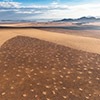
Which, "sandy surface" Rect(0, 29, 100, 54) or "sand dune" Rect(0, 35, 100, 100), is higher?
"sandy surface" Rect(0, 29, 100, 54)

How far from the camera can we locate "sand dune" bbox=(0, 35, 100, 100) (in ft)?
26.5

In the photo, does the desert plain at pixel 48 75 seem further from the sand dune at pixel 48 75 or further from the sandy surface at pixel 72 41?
the sandy surface at pixel 72 41

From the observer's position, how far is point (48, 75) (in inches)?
401

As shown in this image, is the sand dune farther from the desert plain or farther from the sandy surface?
the sandy surface

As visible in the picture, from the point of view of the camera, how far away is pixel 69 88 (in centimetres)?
876

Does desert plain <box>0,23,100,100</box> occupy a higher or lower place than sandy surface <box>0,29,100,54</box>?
lower

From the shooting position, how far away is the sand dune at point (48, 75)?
807 centimetres

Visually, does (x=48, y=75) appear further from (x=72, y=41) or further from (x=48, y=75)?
(x=72, y=41)

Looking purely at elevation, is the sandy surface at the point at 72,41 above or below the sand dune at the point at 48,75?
above

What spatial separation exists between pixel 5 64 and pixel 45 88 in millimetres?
4874

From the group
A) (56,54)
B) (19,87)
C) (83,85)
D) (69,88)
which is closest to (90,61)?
(56,54)

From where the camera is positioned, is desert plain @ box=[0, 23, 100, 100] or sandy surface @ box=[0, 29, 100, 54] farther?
sandy surface @ box=[0, 29, 100, 54]

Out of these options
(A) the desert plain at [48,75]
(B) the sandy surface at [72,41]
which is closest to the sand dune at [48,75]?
(A) the desert plain at [48,75]

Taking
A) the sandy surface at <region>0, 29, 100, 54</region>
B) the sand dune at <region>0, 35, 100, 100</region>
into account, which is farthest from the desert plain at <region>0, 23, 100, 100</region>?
the sandy surface at <region>0, 29, 100, 54</region>
